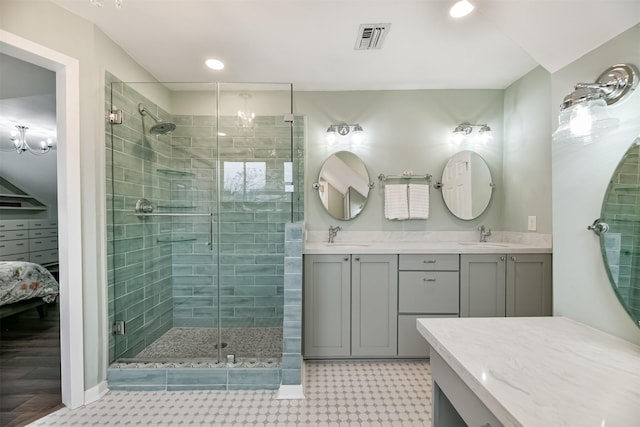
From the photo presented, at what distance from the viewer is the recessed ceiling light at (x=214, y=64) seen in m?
2.38

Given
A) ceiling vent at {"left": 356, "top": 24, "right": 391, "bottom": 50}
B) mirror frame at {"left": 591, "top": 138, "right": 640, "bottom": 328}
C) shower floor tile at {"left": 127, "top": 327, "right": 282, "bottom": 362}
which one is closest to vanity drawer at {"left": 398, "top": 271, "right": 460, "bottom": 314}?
shower floor tile at {"left": 127, "top": 327, "right": 282, "bottom": 362}

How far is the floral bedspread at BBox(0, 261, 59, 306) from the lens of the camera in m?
3.00

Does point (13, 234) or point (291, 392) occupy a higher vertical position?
point (13, 234)

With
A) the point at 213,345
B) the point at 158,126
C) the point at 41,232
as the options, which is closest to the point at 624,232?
the point at 213,345

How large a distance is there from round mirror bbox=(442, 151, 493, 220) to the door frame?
304cm

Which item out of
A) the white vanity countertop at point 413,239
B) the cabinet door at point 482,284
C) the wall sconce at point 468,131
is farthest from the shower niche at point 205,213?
the wall sconce at point 468,131

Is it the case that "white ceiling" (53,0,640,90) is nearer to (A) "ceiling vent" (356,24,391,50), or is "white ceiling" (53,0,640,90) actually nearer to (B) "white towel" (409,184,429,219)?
(A) "ceiling vent" (356,24,391,50)

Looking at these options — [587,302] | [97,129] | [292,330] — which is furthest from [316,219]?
[587,302]

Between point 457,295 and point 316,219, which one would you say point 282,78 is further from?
point 457,295

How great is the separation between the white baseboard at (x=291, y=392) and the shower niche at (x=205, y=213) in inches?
12.4

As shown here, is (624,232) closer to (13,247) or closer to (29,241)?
(13,247)

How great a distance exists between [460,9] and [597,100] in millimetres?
1194

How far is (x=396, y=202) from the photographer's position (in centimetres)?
282

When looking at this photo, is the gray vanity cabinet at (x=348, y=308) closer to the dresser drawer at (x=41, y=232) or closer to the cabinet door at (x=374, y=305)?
the cabinet door at (x=374, y=305)
